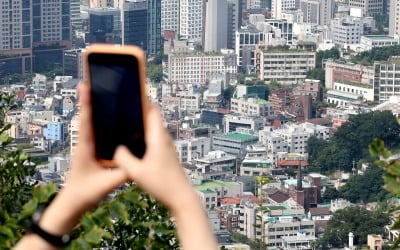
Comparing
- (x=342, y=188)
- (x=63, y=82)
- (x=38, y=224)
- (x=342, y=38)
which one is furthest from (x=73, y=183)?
(x=342, y=38)

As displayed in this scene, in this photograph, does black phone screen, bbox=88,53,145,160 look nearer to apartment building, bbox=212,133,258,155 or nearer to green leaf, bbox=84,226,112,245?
green leaf, bbox=84,226,112,245

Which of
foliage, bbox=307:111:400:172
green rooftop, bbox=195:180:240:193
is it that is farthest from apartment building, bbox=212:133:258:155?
green rooftop, bbox=195:180:240:193

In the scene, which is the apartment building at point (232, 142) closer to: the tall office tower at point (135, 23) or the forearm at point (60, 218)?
the tall office tower at point (135, 23)

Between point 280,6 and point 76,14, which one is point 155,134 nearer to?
point 76,14

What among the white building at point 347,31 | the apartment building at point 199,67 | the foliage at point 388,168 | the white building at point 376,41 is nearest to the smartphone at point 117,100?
the foliage at point 388,168

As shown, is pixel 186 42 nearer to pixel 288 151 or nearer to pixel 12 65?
pixel 12 65

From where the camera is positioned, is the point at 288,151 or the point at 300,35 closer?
the point at 288,151

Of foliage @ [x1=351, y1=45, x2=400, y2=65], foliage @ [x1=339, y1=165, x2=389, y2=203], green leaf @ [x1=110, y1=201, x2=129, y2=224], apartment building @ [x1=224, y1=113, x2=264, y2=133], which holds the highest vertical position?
green leaf @ [x1=110, y1=201, x2=129, y2=224]
